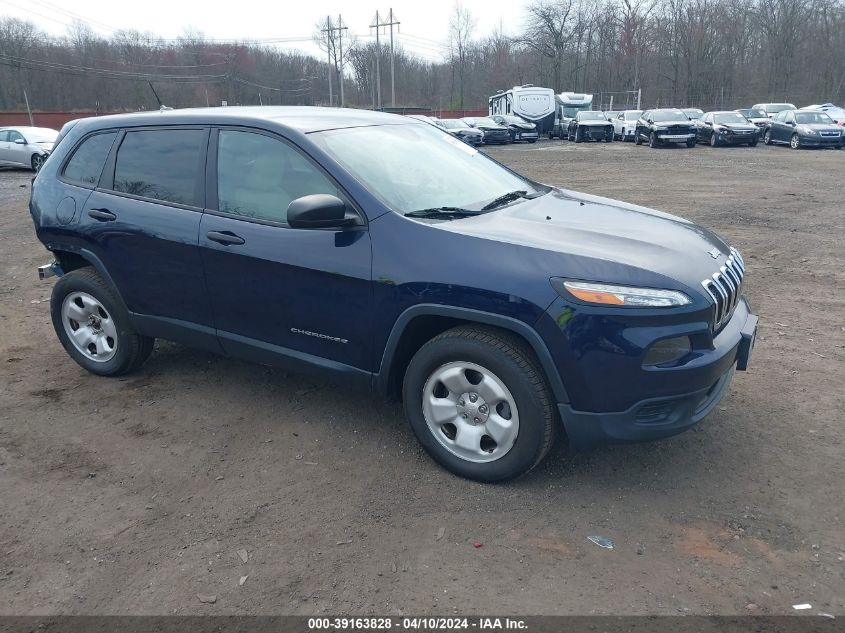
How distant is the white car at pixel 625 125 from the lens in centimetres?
3553

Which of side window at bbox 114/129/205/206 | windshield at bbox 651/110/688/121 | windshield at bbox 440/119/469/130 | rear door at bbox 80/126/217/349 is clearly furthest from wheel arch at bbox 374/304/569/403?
windshield at bbox 440/119/469/130

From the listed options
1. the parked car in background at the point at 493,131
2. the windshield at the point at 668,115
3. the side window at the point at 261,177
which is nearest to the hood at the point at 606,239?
the side window at the point at 261,177

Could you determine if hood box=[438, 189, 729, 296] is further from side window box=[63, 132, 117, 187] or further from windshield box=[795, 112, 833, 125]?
windshield box=[795, 112, 833, 125]

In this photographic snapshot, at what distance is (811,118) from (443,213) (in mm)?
29385

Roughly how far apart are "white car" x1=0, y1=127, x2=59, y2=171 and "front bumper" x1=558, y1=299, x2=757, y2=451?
23148 millimetres

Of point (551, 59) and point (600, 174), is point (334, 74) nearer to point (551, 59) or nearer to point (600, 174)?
point (551, 59)

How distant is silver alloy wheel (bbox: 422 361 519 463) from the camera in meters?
3.21

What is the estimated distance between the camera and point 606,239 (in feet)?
10.9

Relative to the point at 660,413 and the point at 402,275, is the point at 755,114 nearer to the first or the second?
the point at 660,413

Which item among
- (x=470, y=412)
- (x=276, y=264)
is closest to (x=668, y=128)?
(x=276, y=264)

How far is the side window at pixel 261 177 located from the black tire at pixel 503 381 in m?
1.02

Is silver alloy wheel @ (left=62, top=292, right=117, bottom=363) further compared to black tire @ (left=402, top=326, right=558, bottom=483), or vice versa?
silver alloy wheel @ (left=62, top=292, right=117, bottom=363)

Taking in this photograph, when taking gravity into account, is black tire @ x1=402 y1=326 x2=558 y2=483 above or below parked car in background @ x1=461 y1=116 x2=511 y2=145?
below

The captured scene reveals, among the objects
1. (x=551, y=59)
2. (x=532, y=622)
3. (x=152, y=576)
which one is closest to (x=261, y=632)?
(x=152, y=576)
